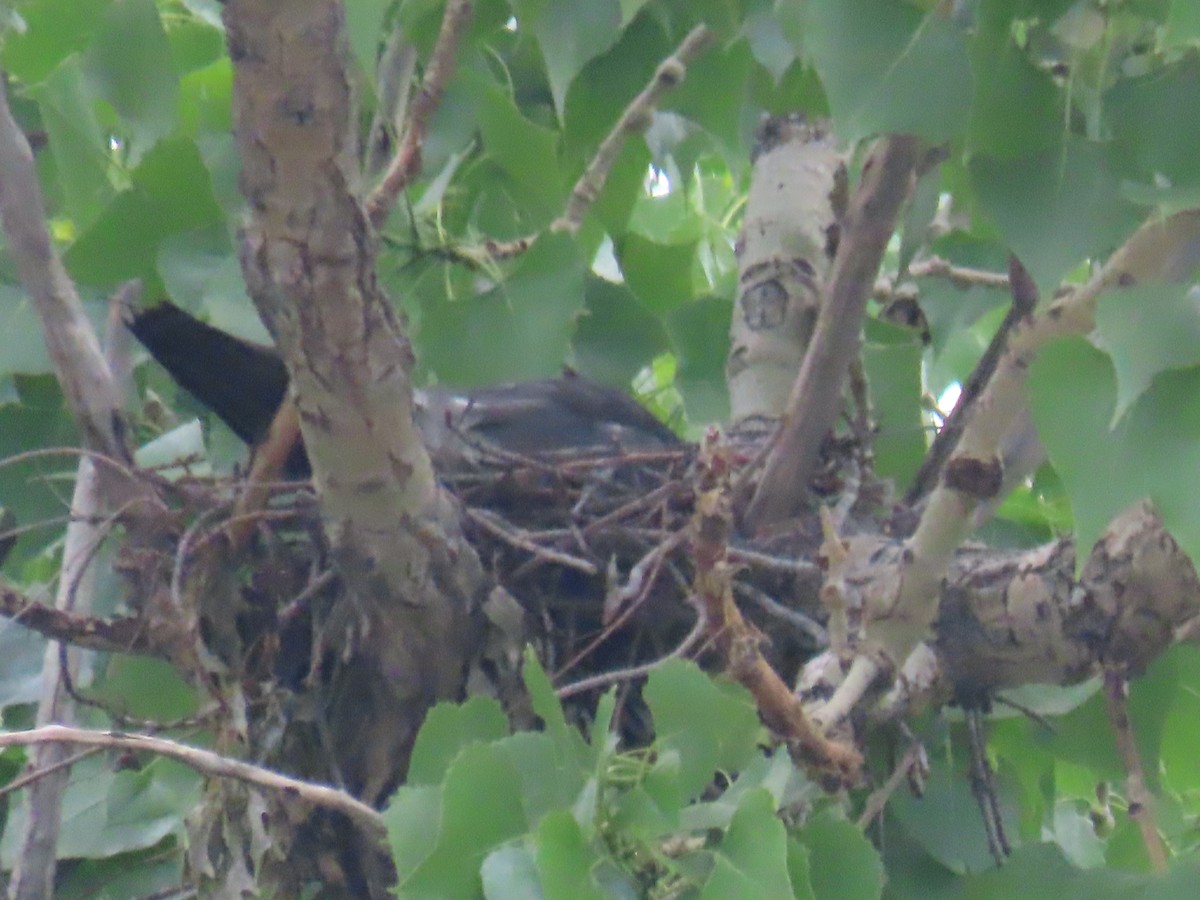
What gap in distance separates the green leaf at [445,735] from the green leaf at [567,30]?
55 cm

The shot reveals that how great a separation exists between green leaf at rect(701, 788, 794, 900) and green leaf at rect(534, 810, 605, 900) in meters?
0.07

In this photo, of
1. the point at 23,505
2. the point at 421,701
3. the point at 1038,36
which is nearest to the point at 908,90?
the point at 1038,36

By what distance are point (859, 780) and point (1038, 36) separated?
0.52 m

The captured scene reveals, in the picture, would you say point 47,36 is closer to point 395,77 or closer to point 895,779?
point 395,77

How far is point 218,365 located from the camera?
1432 mm

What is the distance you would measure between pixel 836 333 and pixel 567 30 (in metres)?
0.35

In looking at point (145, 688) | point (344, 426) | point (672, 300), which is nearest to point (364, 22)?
point (344, 426)

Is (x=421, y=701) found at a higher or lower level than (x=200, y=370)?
lower

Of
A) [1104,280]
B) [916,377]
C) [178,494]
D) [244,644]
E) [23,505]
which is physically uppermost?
[1104,280]

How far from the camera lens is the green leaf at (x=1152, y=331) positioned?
0.81 m

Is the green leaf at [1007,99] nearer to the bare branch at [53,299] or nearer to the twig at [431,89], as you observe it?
the twig at [431,89]

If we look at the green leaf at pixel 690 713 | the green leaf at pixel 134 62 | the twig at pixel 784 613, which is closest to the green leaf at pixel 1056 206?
the green leaf at pixel 690 713

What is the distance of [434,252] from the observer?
5.25ft

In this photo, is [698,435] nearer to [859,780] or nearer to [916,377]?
[916,377]
